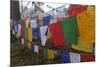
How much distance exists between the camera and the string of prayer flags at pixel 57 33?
228 cm

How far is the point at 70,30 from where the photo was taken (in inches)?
91.8

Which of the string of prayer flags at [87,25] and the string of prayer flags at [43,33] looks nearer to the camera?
the string of prayer flags at [43,33]

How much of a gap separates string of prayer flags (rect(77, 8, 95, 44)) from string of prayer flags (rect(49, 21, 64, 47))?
8.8 inches

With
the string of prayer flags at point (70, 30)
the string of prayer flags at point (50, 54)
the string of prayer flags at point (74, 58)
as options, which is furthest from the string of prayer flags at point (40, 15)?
the string of prayer flags at point (74, 58)

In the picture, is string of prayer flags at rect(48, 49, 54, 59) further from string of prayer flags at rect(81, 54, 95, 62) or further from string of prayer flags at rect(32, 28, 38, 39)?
string of prayer flags at rect(81, 54, 95, 62)

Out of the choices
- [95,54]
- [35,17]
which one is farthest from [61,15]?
[95,54]

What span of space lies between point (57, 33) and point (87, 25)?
0.37m

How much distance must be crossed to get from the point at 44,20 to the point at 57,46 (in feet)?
1.05

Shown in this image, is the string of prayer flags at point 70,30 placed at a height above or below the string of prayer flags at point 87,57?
above

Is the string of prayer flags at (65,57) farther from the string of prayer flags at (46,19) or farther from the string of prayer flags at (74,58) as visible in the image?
the string of prayer flags at (46,19)

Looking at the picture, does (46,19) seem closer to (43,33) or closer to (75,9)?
(43,33)

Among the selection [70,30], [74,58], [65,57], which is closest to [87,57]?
[74,58]

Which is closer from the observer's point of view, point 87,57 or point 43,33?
point 43,33

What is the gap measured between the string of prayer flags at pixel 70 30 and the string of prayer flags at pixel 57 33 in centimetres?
5
